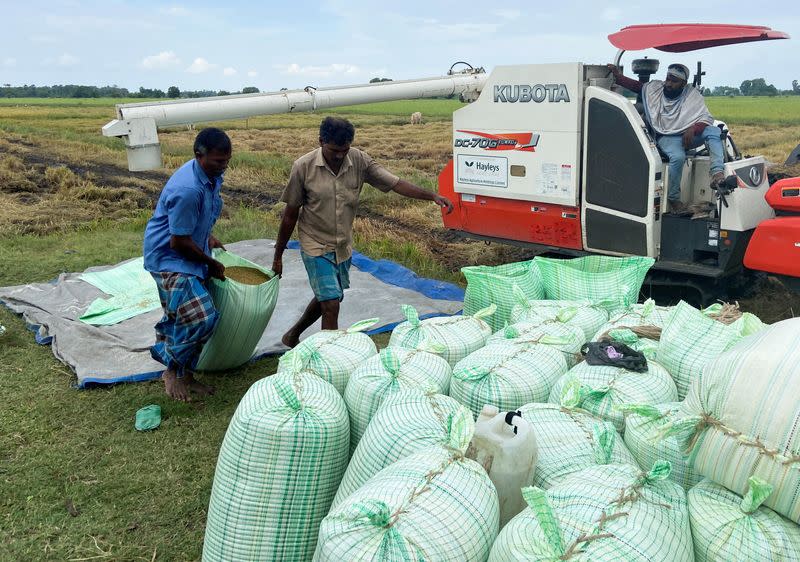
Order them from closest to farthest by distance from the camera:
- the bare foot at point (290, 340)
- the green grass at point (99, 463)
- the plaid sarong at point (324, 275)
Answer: the green grass at point (99, 463)
the plaid sarong at point (324, 275)
the bare foot at point (290, 340)

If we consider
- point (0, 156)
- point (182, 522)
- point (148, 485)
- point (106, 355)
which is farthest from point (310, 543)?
point (0, 156)

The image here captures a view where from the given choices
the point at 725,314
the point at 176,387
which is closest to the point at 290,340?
the point at 176,387

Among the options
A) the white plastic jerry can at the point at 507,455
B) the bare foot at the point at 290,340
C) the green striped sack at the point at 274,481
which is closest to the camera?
Result: the white plastic jerry can at the point at 507,455

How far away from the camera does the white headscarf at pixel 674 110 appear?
536 cm

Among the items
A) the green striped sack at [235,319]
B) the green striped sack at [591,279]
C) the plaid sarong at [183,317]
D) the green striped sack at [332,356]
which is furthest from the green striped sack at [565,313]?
the plaid sarong at [183,317]

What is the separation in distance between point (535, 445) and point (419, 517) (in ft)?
1.68

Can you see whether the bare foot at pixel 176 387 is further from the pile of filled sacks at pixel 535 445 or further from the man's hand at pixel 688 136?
the man's hand at pixel 688 136

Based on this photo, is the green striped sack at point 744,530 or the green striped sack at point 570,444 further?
the green striped sack at point 570,444

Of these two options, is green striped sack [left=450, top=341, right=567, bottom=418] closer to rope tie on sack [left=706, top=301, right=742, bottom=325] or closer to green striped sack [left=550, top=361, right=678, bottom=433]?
green striped sack [left=550, top=361, right=678, bottom=433]

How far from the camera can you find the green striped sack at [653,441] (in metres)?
2.17

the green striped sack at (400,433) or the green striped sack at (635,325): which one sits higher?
the green striped sack at (635,325)

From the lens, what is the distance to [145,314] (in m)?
5.94

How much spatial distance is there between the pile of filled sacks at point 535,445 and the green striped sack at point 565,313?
0.5 inches

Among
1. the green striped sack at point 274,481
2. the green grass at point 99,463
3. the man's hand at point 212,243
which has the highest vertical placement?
the man's hand at point 212,243
